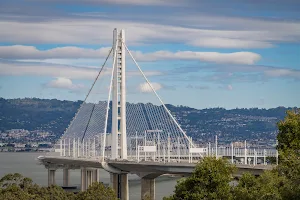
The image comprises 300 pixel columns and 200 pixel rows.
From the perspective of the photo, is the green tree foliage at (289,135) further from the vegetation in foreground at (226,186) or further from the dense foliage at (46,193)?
the dense foliage at (46,193)

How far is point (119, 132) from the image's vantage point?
10456 centimetres

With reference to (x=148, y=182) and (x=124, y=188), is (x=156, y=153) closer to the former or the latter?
(x=124, y=188)

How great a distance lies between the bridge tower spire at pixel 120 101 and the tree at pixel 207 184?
43.0 meters

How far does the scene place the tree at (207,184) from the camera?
58.8m

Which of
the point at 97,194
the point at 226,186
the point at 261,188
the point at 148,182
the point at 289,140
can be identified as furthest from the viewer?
the point at 148,182

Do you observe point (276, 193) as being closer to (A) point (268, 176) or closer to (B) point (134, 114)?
(A) point (268, 176)

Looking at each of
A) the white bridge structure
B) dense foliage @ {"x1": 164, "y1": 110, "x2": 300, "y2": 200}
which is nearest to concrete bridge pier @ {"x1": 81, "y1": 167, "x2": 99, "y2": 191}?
the white bridge structure

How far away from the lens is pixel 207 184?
196 ft

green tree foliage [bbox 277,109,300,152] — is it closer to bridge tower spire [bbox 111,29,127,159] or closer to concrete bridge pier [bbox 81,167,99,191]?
bridge tower spire [bbox 111,29,127,159]

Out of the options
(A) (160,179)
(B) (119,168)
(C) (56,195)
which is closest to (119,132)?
(B) (119,168)

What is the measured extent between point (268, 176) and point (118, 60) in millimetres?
51182

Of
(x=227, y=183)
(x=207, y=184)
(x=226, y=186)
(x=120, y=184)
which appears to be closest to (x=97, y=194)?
(x=207, y=184)

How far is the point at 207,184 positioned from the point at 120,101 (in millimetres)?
46311

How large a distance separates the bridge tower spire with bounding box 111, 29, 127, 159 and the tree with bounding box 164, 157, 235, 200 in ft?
141
